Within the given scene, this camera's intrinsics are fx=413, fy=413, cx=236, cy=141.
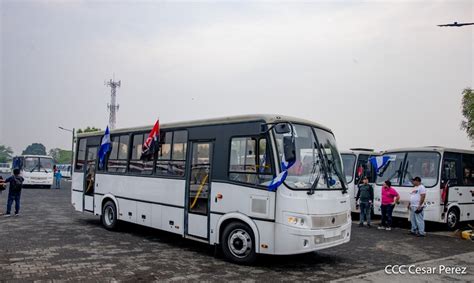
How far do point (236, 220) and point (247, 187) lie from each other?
2.39 ft

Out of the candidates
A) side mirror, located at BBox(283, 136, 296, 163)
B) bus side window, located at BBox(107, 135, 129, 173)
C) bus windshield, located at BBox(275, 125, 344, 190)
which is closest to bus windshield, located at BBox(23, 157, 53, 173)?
bus side window, located at BBox(107, 135, 129, 173)

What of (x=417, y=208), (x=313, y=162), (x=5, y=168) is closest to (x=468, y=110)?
(x=417, y=208)

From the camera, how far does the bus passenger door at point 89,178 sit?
12.8 m

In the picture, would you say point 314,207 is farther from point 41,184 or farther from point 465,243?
point 41,184

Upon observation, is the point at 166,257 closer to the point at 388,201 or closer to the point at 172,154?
the point at 172,154

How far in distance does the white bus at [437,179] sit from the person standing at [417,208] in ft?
3.30

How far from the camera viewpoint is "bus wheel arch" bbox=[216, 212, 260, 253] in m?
7.67

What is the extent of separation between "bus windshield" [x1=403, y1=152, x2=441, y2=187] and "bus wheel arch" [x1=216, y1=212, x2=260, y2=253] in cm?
819

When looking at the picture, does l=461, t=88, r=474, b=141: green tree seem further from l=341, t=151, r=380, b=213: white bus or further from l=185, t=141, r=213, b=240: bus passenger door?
l=185, t=141, r=213, b=240: bus passenger door

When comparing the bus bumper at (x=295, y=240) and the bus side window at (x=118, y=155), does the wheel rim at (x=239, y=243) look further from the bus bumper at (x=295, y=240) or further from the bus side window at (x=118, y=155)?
the bus side window at (x=118, y=155)

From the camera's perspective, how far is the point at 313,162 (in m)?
7.95

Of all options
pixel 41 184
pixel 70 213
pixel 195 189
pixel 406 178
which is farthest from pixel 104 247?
pixel 41 184

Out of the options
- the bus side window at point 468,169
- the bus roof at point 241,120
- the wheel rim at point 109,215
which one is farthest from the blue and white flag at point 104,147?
the bus side window at point 468,169

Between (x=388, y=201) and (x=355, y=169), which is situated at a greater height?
(x=355, y=169)
